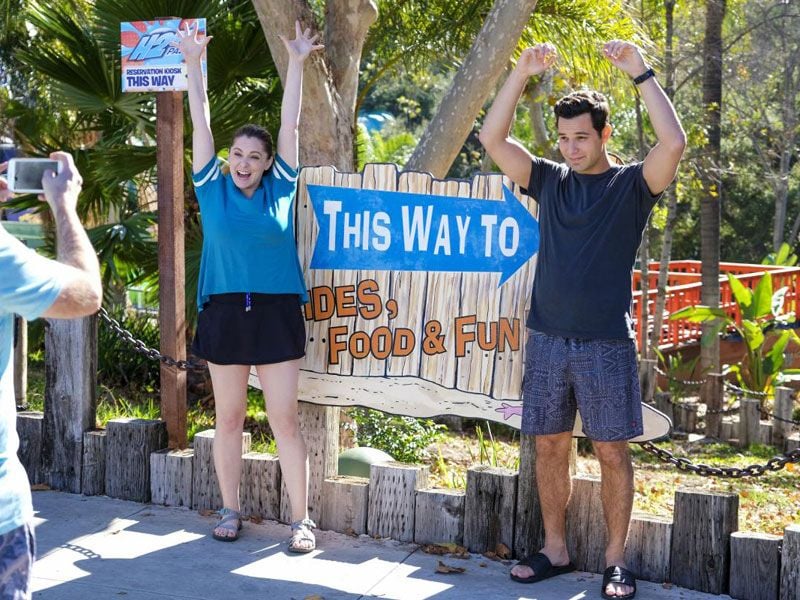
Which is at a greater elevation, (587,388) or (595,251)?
(595,251)

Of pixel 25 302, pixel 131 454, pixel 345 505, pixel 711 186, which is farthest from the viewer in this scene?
pixel 711 186

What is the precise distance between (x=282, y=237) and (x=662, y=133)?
1598mm

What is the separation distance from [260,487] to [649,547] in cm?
181

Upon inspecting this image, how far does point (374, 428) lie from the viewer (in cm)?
714

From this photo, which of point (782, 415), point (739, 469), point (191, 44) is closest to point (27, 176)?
point (191, 44)

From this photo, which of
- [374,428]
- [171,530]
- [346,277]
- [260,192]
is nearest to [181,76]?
[260,192]

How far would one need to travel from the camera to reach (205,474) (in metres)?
4.81

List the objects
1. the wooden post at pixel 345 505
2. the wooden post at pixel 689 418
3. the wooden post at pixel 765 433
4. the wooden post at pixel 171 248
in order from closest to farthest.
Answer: the wooden post at pixel 345 505 < the wooden post at pixel 171 248 < the wooden post at pixel 765 433 < the wooden post at pixel 689 418

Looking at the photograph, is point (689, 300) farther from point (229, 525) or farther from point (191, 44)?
point (191, 44)

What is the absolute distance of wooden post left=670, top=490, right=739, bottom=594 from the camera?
3.87 meters

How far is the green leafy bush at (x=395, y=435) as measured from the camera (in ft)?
22.6

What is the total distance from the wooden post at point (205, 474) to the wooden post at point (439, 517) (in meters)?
Answer: 0.93

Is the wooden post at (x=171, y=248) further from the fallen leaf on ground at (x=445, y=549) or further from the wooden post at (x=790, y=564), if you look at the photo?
the wooden post at (x=790, y=564)

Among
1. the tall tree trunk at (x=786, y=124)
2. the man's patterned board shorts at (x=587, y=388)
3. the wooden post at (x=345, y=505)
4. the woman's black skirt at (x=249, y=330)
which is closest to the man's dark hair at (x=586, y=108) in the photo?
the man's patterned board shorts at (x=587, y=388)
